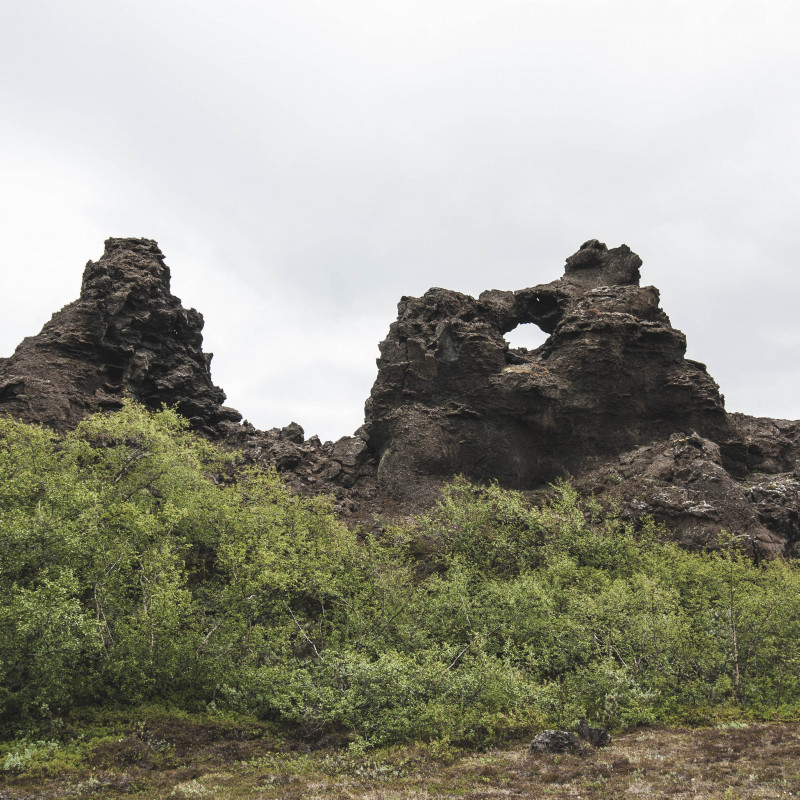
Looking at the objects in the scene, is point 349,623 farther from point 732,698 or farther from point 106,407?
point 106,407

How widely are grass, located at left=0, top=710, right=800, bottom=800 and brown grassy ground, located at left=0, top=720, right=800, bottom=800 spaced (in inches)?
1.6

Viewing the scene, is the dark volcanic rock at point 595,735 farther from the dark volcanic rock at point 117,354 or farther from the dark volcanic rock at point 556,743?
the dark volcanic rock at point 117,354

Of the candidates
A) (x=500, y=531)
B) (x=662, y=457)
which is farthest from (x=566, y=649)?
(x=662, y=457)

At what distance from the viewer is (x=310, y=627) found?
3212cm

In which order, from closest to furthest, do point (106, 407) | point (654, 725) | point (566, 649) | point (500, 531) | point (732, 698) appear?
point (654, 725) → point (732, 698) → point (566, 649) → point (500, 531) → point (106, 407)

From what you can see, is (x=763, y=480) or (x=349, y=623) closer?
(x=349, y=623)

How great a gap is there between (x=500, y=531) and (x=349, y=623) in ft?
69.7

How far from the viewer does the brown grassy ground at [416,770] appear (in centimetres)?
1736

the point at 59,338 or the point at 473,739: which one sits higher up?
the point at 59,338

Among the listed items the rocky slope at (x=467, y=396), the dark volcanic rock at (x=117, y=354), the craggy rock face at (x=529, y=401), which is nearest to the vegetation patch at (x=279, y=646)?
the dark volcanic rock at (x=117, y=354)

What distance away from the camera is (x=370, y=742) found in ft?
73.6

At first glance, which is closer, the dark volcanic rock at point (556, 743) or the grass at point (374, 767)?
the grass at point (374, 767)

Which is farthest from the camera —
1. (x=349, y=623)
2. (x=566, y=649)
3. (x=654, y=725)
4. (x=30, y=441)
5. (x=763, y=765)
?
(x=30, y=441)

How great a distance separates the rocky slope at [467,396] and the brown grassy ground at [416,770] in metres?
42.0
